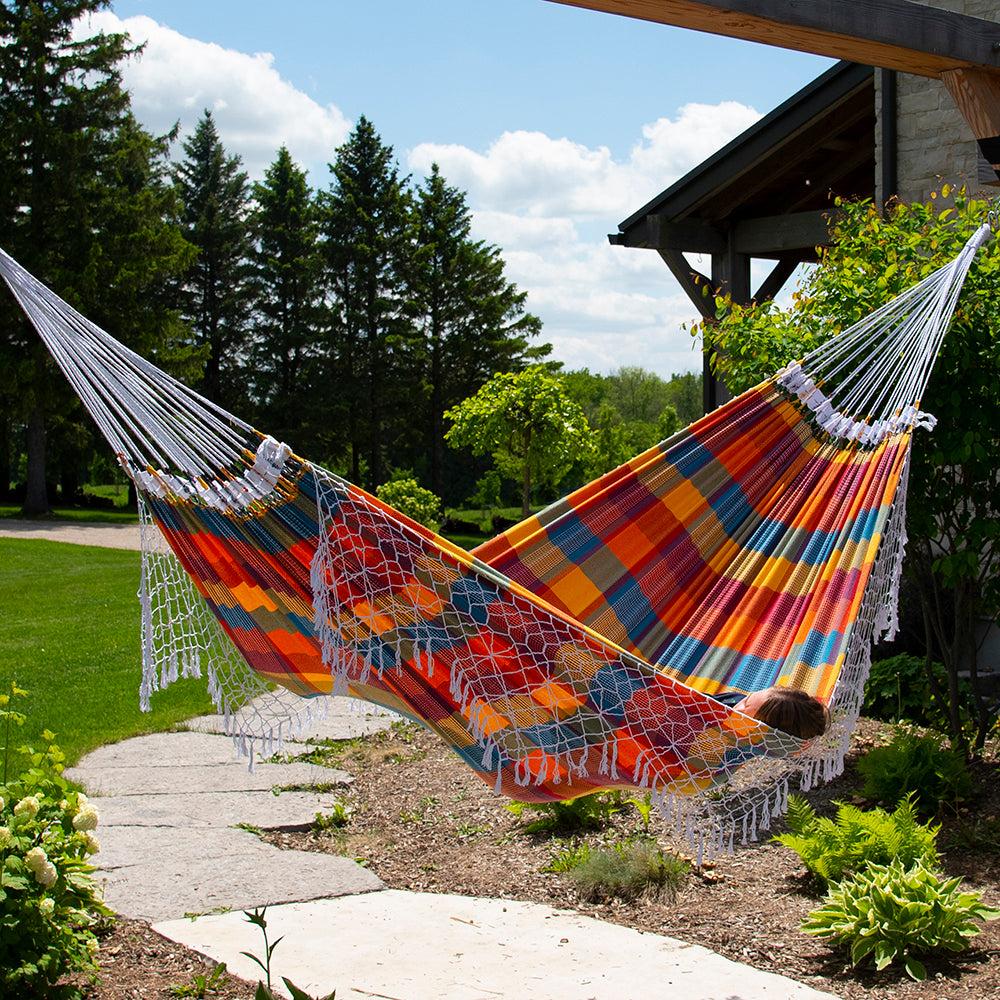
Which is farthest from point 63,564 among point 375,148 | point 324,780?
point 375,148

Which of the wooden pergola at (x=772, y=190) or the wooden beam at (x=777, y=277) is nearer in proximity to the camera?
the wooden pergola at (x=772, y=190)

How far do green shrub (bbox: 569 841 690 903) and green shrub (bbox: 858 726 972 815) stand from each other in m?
0.66

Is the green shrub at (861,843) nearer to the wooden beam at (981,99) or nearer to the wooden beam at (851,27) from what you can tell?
the wooden beam at (981,99)

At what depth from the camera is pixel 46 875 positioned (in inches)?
72.5

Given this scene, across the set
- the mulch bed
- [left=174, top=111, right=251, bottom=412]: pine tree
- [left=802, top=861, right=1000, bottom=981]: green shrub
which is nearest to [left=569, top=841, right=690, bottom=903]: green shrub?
the mulch bed

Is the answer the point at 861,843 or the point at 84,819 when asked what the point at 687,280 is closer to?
the point at 861,843

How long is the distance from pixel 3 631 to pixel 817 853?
4.93 metres

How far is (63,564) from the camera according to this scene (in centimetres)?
895

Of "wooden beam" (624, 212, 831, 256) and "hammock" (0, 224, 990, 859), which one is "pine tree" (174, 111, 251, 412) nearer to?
"wooden beam" (624, 212, 831, 256)

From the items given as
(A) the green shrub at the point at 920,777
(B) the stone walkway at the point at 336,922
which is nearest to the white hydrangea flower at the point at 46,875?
(B) the stone walkway at the point at 336,922

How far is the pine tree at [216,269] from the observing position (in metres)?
19.6

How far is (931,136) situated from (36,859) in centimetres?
399

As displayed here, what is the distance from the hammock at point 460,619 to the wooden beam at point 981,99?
59 centimetres

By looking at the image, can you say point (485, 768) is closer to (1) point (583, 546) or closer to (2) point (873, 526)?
(1) point (583, 546)
